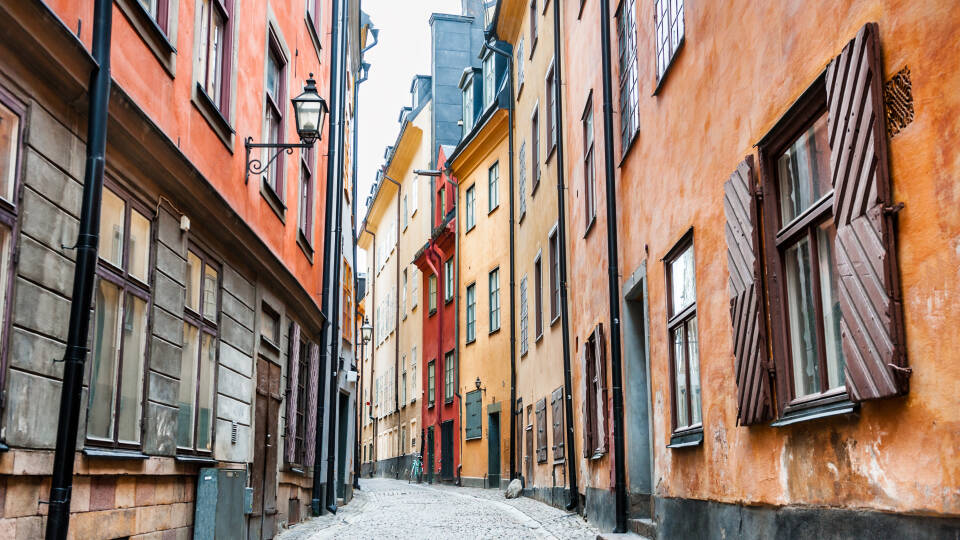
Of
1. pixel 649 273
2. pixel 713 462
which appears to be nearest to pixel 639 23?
pixel 649 273

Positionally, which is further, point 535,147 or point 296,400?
point 535,147

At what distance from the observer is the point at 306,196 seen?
15.2 meters

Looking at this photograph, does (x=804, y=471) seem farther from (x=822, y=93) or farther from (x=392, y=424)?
(x=392, y=424)

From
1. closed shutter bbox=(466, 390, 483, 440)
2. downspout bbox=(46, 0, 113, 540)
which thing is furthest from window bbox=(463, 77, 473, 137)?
downspout bbox=(46, 0, 113, 540)

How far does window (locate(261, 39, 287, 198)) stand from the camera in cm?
1198

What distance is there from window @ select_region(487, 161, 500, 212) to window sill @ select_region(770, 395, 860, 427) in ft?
63.3

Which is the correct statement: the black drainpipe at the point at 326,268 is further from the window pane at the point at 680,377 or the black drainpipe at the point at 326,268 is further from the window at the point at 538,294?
the window pane at the point at 680,377

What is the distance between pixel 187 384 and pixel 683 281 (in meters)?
4.36

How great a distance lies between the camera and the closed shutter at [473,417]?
25.5 m

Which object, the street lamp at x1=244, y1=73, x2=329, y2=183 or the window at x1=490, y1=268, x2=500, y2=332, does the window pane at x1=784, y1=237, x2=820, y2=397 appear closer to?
the street lamp at x1=244, y1=73, x2=329, y2=183

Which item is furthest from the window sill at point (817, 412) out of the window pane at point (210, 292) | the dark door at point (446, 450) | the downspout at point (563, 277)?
the dark door at point (446, 450)

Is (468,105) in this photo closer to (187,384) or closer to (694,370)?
(187,384)

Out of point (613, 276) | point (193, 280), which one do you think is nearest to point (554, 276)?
point (613, 276)

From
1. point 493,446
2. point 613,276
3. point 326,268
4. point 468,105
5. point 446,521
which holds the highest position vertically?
point 468,105
